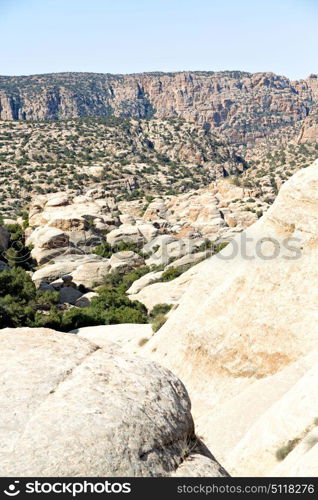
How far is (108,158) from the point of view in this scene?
496 ft

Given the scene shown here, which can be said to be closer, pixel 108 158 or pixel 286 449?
pixel 286 449

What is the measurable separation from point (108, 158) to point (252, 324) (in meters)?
138

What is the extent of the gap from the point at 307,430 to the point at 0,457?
25.4 feet

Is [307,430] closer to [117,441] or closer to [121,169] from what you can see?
[117,441]

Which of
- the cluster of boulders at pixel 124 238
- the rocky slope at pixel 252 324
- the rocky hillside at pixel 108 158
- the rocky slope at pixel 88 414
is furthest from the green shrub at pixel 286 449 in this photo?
the rocky hillside at pixel 108 158

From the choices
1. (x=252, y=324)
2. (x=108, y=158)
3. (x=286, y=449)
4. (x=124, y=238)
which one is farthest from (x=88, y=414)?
(x=108, y=158)

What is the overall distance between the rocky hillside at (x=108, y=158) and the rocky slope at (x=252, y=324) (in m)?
94.1

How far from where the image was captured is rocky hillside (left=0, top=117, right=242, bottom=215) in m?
127

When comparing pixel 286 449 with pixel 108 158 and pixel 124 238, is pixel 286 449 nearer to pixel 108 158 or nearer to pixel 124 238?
pixel 124 238

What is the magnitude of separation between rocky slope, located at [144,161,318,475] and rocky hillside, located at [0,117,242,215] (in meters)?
94.1

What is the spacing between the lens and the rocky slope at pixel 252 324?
1598cm

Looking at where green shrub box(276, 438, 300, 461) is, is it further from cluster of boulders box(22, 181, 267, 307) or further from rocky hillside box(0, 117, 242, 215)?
rocky hillside box(0, 117, 242, 215)

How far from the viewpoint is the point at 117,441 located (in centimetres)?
729

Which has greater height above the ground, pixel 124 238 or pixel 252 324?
pixel 252 324
